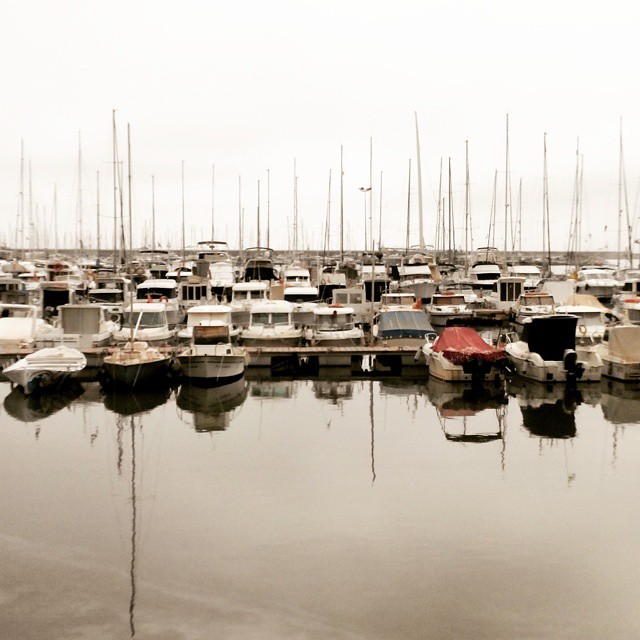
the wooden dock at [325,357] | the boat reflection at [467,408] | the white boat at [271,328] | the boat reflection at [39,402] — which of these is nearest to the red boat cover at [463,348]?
the boat reflection at [467,408]

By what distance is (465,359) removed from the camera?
23281 mm

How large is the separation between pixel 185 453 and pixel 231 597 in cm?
704

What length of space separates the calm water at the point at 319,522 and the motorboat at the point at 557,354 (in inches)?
96.7

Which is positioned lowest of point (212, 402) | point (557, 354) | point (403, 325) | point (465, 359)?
point (212, 402)

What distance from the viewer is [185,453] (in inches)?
639

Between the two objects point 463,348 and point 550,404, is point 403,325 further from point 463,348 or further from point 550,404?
point 550,404

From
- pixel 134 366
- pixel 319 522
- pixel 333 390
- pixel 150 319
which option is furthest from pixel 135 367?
pixel 319 522

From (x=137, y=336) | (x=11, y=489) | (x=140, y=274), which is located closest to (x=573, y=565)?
(x=11, y=489)

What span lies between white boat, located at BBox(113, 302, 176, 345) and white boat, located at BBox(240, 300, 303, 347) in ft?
10.1

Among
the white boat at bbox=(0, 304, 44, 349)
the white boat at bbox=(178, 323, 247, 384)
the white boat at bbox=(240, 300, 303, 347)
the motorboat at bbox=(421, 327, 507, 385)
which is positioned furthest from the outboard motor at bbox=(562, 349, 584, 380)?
the white boat at bbox=(0, 304, 44, 349)

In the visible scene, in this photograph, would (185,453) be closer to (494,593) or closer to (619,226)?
(494,593)

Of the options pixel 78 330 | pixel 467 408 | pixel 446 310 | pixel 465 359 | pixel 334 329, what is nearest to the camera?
pixel 467 408

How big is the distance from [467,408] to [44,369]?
12.7 meters

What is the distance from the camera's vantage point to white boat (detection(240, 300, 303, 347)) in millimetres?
27625
